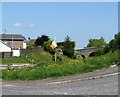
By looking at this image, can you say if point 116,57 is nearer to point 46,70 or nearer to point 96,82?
point 46,70

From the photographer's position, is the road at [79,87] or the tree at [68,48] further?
the tree at [68,48]

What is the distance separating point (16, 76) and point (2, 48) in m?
72.1

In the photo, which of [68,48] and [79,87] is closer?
[79,87]

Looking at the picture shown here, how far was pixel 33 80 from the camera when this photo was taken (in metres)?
21.1

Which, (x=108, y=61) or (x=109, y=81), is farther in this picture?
(x=108, y=61)

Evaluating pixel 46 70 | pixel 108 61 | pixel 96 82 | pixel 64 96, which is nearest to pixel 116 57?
pixel 108 61

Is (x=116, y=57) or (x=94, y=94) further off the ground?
(x=116, y=57)

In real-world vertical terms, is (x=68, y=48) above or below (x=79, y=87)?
above

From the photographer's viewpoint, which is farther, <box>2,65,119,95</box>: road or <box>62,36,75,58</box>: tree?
<box>62,36,75,58</box>: tree

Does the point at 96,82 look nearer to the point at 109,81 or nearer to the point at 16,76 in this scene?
the point at 109,81

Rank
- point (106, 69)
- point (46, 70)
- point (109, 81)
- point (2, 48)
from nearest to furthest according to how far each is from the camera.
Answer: point (109, 81) < point (106, 69) < point (46, 70) < point (2, 48)

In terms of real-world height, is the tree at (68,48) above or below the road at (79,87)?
above

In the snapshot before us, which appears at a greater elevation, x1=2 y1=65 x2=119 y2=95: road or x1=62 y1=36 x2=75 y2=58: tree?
x1=62 y1=36 x2=75 y2=58: tree

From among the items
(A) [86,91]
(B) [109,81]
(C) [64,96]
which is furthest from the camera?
(B) [109,81]
